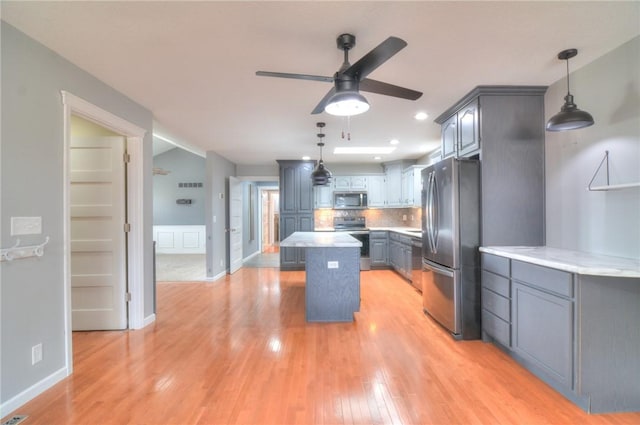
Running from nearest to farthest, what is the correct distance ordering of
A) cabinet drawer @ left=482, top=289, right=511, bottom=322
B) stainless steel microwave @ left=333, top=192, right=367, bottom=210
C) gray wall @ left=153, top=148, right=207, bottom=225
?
cabinet drawer @ left=482, top=289, right=511, bottom=322 → stainless steel microwave @ left=333, top=192, right=367, bottom=210 → gray wall @ left=153, top=148, right=207, bottom=225

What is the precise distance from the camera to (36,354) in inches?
79.6

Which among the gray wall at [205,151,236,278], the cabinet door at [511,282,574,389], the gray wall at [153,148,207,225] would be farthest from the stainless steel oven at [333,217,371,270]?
the gray wall at [153,148,207,225]

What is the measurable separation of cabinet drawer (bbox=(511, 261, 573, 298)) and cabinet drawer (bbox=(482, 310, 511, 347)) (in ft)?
1.54

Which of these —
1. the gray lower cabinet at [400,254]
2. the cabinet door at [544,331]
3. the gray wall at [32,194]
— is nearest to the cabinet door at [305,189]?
the gray lower cabinet at [400,254]

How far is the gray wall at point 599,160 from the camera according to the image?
6.78 ft

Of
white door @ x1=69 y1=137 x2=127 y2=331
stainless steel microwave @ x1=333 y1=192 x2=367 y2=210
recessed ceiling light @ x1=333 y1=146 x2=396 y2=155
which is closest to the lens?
white door @ x1=69 y1=137 x2=127 y2=331

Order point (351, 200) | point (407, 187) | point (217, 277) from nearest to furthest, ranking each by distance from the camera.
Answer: point (217, 277), point (407, 187), point (351, 200)

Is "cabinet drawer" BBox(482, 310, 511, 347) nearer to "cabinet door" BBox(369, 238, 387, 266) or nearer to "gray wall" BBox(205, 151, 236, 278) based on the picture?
"cabinet door" BBox(369, 238, 387, 266)

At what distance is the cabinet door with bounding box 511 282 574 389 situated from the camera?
1.88 metres

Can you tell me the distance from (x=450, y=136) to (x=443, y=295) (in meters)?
1.88

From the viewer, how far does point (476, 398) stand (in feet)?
6.36

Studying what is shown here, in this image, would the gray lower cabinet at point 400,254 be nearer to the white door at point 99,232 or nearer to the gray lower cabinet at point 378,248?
the gray lower cabinet at point 378,248

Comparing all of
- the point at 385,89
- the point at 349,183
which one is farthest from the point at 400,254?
the point at 385,89

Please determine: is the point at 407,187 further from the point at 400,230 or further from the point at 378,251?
the point at 378,251
